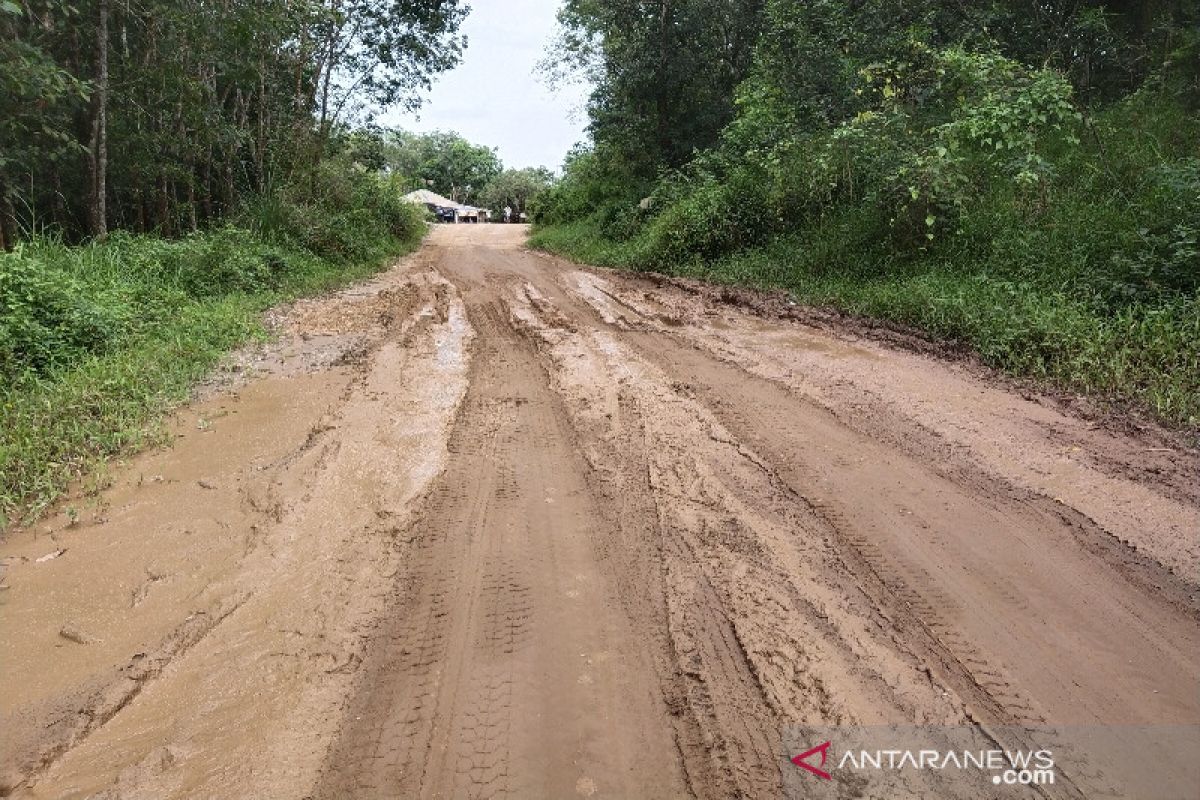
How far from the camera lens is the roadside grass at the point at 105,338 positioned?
15.1 ft

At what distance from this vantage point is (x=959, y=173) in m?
8.76

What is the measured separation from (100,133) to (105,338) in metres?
5.09

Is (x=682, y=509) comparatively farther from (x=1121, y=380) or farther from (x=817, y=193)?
(x=817, y=193)

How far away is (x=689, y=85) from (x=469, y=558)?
51.7 feet

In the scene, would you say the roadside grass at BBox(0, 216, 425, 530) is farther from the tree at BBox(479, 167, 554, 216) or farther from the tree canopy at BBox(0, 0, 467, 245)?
the tree at BBox(479, 167, 554, 216)

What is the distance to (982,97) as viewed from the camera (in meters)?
8.84

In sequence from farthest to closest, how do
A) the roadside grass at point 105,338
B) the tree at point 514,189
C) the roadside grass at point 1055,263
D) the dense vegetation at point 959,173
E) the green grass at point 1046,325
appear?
the tree at point 514,189, the dense vegetation at point 959,173, the roadside grass at point 1055,263, the green grass at point 1046,325, the roadside grass at point 105,338

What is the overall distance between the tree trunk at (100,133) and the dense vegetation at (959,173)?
8.69 meters

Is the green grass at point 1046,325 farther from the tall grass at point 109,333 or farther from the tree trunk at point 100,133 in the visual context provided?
the tree trunk at point 100,133

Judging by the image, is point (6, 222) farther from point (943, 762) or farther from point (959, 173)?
point (959, 173)

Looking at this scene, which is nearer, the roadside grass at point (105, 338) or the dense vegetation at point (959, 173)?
the roadside grass at point (105, 338)

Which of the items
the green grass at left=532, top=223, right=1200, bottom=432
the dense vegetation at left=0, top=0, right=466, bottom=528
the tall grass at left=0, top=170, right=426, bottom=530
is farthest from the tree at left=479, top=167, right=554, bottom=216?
the green grass at left=532, top=223, right=1200, bottom=432

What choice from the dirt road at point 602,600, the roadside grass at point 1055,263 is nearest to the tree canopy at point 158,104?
the dirt road at point 602,600

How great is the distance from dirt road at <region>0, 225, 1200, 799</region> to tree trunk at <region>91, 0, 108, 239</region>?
7.03 meters
